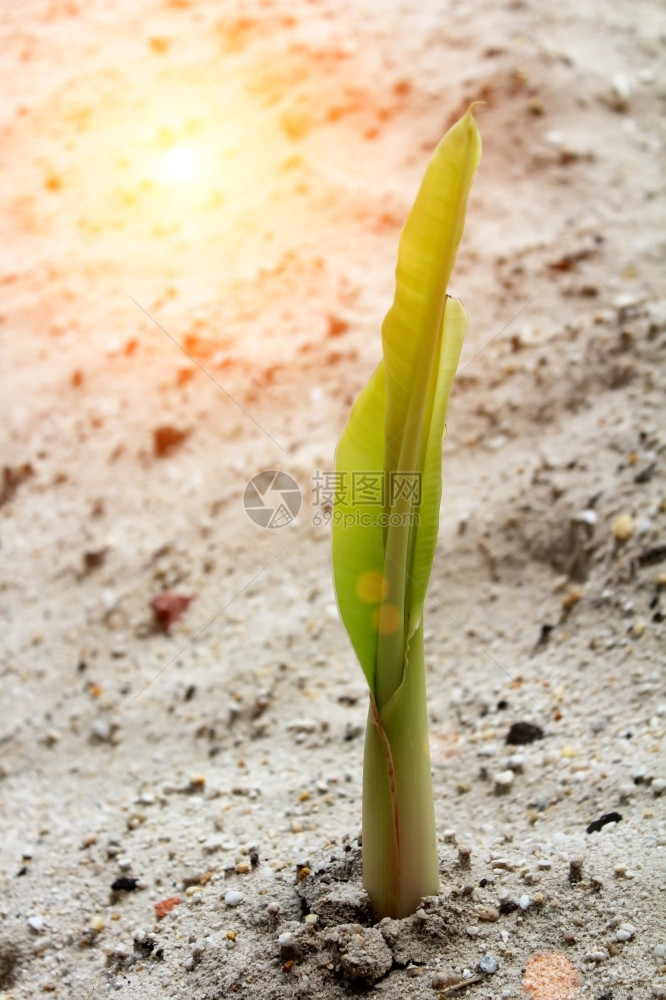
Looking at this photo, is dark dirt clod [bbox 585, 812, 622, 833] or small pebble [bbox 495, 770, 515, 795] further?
small pebble [bbox 495, 770, 515, 795]

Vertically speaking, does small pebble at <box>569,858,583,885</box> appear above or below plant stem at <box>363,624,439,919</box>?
below

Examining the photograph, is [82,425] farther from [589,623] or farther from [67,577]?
[589,623]

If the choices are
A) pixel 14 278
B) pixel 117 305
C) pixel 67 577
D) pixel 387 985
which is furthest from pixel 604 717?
pixel 14 278

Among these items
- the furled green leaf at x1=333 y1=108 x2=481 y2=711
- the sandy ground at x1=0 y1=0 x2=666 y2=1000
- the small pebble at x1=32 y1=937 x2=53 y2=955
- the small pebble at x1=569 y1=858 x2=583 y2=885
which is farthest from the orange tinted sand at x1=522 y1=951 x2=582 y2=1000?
the small pebble at x1=32 y1=937 x2=53 y2=955

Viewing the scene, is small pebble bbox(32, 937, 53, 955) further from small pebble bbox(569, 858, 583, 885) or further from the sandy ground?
small pebble bbox(569, 858, 583, 885)

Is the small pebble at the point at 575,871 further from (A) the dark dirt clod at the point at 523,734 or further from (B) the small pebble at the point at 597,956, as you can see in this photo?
(A) the dark dirt clod at the point at 523,734

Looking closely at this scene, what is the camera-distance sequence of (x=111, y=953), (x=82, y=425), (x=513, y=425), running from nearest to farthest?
(x=111, y=953), (x=513, y=425), (x=82, y=425)
